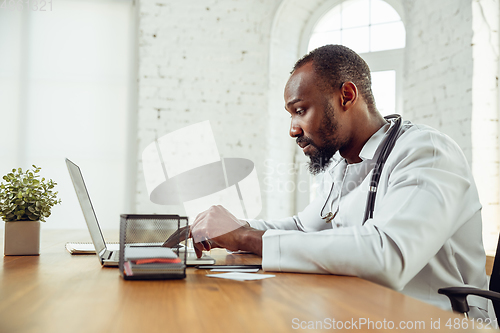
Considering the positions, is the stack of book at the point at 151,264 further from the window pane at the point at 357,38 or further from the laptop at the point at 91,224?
the window pane at the point at 357,38

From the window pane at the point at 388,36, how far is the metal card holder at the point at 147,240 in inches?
118

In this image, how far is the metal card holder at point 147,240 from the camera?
2.80 feet

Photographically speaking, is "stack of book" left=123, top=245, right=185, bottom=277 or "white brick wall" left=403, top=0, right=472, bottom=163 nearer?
"stack of book" left=123, top=245, right=185, bottom=277

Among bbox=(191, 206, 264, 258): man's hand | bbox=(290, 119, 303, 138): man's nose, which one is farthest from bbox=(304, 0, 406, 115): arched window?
bbox=(191, 206, 264, 258): man's hand

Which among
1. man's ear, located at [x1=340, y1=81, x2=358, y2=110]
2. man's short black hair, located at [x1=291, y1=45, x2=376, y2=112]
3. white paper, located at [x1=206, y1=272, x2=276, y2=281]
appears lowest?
white paper, located at [x1=206, y1=272, x2=276, y2=281]

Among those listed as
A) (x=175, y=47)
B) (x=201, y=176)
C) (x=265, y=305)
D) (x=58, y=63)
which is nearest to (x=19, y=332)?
(x=265, y=305)

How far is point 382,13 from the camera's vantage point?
3.50 meters

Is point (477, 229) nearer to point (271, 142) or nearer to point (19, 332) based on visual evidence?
point (19, 332)

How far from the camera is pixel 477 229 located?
3.84 feet

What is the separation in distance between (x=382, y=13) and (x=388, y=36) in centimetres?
20

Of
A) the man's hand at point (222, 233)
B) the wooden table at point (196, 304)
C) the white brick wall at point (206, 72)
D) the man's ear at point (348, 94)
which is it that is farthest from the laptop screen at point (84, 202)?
the white brick wall at point (206, 72)

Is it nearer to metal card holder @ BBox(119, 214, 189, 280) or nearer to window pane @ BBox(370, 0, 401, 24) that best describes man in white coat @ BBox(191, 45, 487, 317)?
metal card holder @ BBox(119, 214, 189, 280)

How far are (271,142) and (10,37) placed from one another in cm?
240

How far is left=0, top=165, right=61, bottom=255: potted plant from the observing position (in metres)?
1.25
